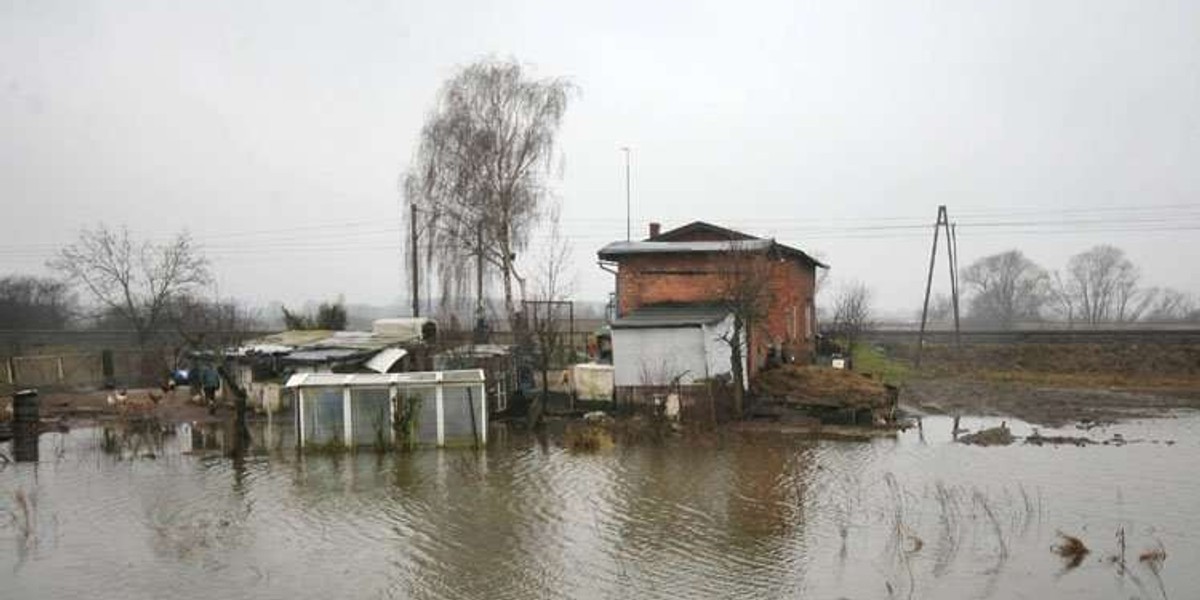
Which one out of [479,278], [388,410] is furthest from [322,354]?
[479,278]

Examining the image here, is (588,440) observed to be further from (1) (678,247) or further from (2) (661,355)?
(1) (678,247)

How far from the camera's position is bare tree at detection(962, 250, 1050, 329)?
9906 centimetres

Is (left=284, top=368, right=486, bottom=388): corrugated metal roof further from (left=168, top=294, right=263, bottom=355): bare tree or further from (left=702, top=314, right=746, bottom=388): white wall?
(left=168, top=294, right=263, bottom=355): bare tree

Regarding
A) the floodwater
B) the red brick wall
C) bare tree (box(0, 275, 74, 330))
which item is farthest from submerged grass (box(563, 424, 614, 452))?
bare tree (box(0, 275, 74, 330))

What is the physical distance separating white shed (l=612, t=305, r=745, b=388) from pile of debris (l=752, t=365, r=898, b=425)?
1.56 m

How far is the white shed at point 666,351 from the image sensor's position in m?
24.8

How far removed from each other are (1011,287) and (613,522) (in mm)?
93058

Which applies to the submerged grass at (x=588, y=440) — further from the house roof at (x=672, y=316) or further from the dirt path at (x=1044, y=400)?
the dirt path at (x=1044, y=400)

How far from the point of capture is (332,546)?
1285 centimetres

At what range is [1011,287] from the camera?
321 ft

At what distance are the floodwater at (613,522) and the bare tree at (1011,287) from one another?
271ft

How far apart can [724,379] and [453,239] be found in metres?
14.1

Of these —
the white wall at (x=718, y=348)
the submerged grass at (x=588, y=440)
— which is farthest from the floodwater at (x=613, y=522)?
the white wall at (x=718, y=348)

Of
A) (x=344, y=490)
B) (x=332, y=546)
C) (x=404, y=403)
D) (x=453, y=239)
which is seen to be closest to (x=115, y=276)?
(x=453, y=239)
